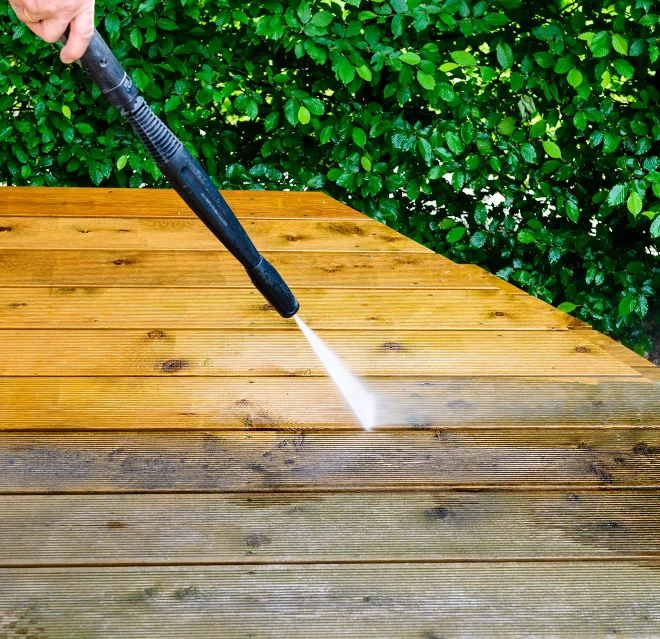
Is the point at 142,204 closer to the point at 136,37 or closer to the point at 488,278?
the point at 136,37

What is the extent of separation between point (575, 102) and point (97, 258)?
1.62 m

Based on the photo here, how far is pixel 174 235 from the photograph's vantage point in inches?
79.1

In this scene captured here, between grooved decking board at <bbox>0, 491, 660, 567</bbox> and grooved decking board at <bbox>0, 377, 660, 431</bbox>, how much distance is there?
0.64ft

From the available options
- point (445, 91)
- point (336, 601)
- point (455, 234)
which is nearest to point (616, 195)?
point (455, 234)

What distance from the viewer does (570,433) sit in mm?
1375

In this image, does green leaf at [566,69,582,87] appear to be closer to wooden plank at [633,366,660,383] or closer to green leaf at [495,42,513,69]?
green leaf at [495,42,513,69]

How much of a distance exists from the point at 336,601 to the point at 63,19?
0.83 metres

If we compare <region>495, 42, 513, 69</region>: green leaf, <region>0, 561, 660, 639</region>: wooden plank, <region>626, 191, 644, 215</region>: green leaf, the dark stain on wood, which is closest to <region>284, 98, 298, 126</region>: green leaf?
<region>495, 42, 513, 69</region>: green leaf

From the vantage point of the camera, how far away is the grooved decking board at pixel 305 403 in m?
1.36

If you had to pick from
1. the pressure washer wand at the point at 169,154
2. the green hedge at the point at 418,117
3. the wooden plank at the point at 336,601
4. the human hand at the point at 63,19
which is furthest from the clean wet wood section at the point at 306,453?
the green hedge at the point at 418,117

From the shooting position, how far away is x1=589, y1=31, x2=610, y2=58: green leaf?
232 cm

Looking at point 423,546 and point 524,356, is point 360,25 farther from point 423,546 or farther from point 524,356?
point 423,546

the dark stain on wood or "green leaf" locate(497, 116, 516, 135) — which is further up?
the dark stain on wood

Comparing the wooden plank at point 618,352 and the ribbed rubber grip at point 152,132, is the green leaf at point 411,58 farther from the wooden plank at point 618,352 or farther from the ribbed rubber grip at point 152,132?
the ribbed rubber grip at point 152,132
